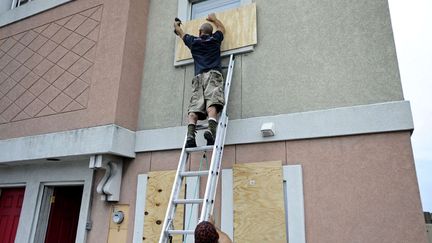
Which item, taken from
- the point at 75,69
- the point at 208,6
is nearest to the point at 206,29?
the point at 208,6

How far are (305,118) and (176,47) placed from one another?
2.28m

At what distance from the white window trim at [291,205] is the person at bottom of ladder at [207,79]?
76cm

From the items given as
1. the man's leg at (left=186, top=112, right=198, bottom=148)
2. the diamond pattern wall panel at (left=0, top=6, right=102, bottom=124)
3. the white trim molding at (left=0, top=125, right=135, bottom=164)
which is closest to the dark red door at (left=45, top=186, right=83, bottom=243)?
the white trim molding at (left=0, top=125, right=135, bottom=164)

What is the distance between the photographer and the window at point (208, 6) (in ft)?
16.3

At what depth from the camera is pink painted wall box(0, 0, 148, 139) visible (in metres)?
4.84

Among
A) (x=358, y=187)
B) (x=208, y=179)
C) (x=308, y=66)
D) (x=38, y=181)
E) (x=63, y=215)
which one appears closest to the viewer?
(x=208, y=179)

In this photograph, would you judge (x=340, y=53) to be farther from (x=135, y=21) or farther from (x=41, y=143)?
(x=41, y=143)

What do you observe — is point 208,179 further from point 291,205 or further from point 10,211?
point 10,211

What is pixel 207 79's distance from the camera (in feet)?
13.4

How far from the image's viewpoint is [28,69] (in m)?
5.88

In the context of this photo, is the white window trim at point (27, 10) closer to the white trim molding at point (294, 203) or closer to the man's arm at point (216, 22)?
the man's arm at point (216, 22)

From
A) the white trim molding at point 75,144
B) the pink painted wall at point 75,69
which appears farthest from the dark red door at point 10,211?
the pink painted wall at point 75,69

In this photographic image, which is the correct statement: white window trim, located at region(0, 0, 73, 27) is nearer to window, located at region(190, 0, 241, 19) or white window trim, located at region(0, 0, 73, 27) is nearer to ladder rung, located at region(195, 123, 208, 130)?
window, located at region(190, 0, 241, 19)

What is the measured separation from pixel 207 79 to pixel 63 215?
366cm
